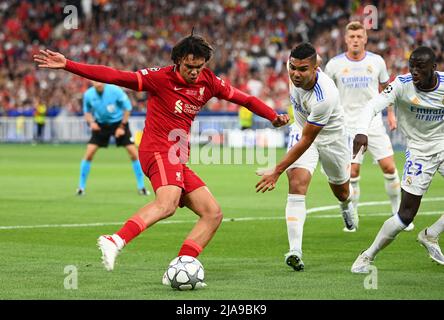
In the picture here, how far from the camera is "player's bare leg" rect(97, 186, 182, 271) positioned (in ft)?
26.8

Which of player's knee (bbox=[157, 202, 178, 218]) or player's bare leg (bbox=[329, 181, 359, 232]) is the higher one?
player's knee (bbox=[157, 202, 178, 218])

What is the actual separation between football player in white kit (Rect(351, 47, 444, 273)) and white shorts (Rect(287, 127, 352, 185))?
3.02ft

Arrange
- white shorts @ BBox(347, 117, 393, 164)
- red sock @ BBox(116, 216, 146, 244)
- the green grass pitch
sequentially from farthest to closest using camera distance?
white shorts @ BBox(347, 117, 393, 164) → red sock @ BBox(116, 216, 146, 244) → the green grass pitch

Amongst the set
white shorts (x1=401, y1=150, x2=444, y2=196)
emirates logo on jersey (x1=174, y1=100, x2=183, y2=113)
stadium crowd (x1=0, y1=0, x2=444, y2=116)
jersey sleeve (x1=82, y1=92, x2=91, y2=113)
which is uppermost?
stadium crowd (x1=0, y1=0, x2=444, y2=116)

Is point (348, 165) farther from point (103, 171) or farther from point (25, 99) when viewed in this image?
point (25, 99)

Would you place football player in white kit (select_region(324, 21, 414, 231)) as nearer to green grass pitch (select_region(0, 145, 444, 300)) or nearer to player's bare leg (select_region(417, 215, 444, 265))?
green grass pitch (select_region(0, 145, 444, 300))

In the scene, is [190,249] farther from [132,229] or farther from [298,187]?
[298,187]

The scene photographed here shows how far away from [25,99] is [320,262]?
34896mm

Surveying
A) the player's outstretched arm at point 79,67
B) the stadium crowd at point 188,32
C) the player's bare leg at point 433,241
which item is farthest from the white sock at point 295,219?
the stadium crowd at point 188,32

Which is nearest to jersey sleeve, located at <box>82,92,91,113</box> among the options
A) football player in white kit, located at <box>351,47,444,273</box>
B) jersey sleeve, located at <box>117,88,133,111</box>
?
jersey sleeve, located at <box>117,88,133,111</box>

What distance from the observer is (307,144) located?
9.36 metres

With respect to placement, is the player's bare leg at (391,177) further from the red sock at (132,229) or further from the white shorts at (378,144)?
the red sock at (132,229)

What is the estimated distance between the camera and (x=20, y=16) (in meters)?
47.7

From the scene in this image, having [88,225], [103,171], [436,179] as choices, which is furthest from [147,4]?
[88,225]
